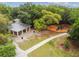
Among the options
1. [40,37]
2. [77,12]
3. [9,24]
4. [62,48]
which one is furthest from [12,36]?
[77,12]

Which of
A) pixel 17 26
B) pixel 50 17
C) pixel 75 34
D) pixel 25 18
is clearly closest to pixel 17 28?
pixel 17 26

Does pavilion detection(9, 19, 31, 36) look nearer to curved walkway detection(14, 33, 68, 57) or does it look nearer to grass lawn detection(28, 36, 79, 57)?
curved walkway detection(14, 33, 68, 57)

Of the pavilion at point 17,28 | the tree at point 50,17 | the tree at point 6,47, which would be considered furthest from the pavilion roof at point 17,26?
the tree at point 50,17

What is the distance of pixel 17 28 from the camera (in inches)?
113

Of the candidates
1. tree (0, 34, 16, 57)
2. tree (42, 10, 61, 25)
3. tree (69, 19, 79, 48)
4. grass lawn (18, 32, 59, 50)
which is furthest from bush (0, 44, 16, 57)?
tree (69, 19, 79, 48)

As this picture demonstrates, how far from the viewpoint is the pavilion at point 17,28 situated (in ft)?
9.39

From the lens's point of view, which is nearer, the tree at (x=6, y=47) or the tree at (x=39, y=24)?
the tree at (x=6, y=47)

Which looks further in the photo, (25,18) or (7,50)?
(25,18)

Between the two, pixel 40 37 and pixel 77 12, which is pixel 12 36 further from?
pixel 77 12

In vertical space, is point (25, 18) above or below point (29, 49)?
above

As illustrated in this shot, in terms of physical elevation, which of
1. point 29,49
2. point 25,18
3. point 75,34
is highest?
point 25,18

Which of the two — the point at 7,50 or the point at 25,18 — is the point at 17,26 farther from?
the point at 7,50

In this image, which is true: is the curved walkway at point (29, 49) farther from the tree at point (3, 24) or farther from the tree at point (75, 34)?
the tree at point (3, 24)

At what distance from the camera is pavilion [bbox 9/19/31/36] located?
286 cm
